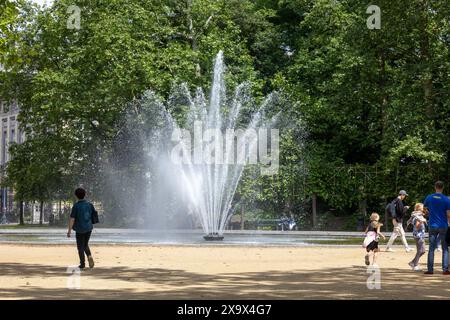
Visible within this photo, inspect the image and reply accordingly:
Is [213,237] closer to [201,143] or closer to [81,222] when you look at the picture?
[201,143]

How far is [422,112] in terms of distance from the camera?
1690 inches

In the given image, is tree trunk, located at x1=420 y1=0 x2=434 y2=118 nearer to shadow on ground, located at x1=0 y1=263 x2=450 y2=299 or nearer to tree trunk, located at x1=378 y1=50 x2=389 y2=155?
tree trunk, located at x1=378 y1=50 x2=389 y2=155

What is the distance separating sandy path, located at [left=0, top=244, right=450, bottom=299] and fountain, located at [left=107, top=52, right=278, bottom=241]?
1154 centimetres

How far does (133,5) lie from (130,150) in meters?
8.40

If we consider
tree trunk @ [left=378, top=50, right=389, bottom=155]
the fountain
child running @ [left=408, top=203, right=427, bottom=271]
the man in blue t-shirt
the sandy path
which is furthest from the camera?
tree trunk @ [left=378, top=50, right=389, bottom=155]

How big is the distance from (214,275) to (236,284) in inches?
90.1

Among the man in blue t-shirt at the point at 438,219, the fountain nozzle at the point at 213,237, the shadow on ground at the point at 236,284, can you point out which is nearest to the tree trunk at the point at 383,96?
the fountain nozzle at the point at 213,237

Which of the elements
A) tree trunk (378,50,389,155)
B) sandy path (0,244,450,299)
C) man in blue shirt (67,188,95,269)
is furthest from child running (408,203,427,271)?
tree trunk (378,50,389,155)

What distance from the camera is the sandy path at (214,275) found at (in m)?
14.5

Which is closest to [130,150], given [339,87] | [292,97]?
[292,97]

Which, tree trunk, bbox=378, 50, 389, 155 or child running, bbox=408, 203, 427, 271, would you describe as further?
tree trunk, bbox=378, 50, 389, 155

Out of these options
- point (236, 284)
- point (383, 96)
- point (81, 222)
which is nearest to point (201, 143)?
point (383, 96)

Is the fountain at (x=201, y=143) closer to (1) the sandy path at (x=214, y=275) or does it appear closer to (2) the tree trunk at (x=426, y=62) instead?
(2) the tree trunk at (x=426, y=62)

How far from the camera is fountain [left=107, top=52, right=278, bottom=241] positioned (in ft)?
132
